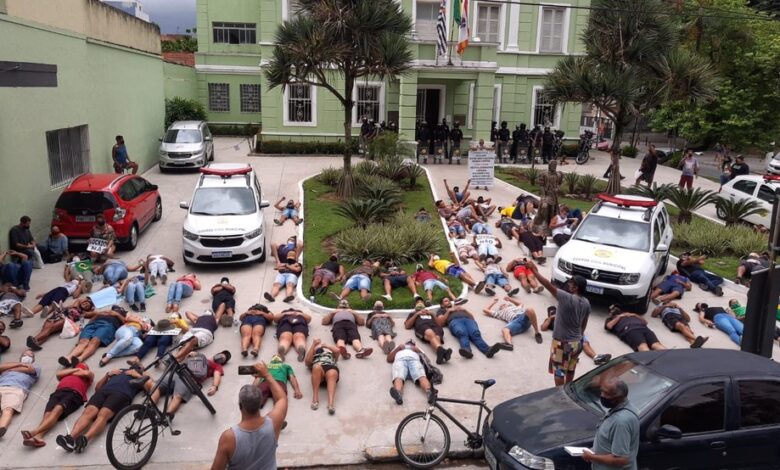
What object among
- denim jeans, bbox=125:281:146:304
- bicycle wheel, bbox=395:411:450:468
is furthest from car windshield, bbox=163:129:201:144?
bicycle wheel, bbox=395:411:450:468

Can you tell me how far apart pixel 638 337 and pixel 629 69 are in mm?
12612

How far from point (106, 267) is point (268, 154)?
16.2 meters

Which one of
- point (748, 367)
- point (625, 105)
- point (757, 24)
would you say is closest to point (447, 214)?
point (625, 105)

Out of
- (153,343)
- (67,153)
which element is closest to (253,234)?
(153,343)

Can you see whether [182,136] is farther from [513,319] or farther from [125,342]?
[513,319]

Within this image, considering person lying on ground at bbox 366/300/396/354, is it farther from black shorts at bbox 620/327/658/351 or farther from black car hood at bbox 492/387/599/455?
black shorts at bbox 620/327/658/351

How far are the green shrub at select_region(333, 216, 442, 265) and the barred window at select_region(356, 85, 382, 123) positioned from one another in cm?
1505

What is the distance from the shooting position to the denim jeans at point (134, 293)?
38.1 ft

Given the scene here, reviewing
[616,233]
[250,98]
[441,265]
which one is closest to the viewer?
[616,233]

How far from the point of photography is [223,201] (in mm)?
14805

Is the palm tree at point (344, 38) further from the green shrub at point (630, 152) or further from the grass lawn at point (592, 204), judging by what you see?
the green shrub at point (630, 152)

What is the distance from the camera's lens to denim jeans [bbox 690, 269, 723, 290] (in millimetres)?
13552

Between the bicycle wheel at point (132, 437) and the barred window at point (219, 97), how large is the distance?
98.7ft

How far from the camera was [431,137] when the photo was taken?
27844 mm
